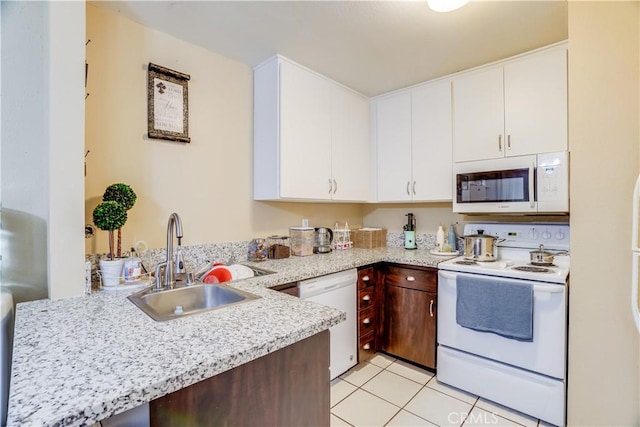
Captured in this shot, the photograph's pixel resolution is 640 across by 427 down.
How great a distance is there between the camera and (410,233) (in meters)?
2.77

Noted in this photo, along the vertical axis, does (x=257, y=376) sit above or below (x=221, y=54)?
below

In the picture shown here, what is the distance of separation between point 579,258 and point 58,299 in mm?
2320

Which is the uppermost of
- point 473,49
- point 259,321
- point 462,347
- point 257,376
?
point 473,49

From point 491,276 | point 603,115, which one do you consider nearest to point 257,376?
point 491,276

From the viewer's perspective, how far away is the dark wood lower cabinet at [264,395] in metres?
0.74

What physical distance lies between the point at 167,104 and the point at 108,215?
2.61 feet

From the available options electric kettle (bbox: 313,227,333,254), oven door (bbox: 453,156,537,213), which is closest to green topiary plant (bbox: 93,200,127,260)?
electric kettle (bbox: 313,227,333,254)

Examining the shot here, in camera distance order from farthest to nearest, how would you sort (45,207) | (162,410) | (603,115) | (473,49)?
(473,49), (603,115), (45,207), (162,410)

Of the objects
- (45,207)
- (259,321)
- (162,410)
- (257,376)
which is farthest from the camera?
(45,207)

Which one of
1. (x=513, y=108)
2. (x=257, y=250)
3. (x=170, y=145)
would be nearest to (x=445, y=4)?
(x=513, y=108)

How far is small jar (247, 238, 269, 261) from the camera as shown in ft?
7.04

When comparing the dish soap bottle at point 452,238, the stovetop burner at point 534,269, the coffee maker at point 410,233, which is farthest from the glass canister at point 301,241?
the stovetop burner at point 534,269

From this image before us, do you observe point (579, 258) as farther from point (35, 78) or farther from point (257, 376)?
point (35, 78)

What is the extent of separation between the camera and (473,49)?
198 cm
